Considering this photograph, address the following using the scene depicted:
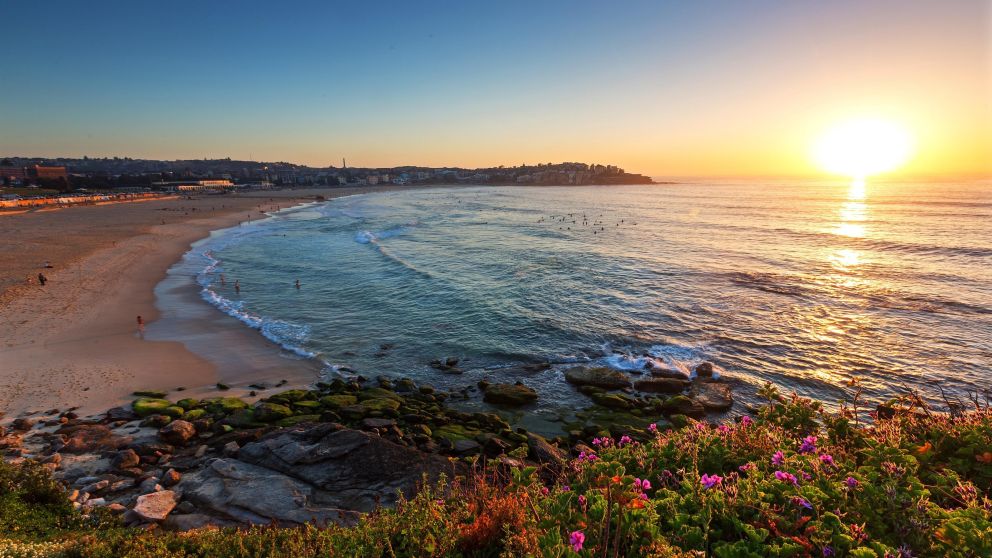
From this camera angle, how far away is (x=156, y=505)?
31.1 ft

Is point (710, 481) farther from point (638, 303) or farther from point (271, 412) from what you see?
point (638, 303)

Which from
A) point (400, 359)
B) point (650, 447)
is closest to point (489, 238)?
point (400, 359)

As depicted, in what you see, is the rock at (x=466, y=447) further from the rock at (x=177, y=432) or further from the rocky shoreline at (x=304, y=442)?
the rock at (x=177, y=432)

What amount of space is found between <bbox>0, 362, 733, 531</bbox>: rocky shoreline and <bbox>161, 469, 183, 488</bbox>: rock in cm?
3

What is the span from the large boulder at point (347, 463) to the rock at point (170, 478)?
136 centimetres

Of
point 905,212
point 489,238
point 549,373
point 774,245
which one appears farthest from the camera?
point 905,212

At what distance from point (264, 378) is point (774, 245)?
48577 millimetres

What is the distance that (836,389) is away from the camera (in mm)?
17344

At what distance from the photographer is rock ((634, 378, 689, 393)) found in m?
17.8

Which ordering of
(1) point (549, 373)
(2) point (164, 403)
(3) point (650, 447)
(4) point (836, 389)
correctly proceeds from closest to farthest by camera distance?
(3) point (650, 447)
(2) point (164, 403)
(4) point (836, 389)
(1) point (549, 373)

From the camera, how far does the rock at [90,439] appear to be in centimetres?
1232

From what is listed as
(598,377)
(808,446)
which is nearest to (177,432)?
(598,377)

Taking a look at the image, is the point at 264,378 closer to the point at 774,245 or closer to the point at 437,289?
the point at 437,289

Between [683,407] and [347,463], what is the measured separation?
1150cm
